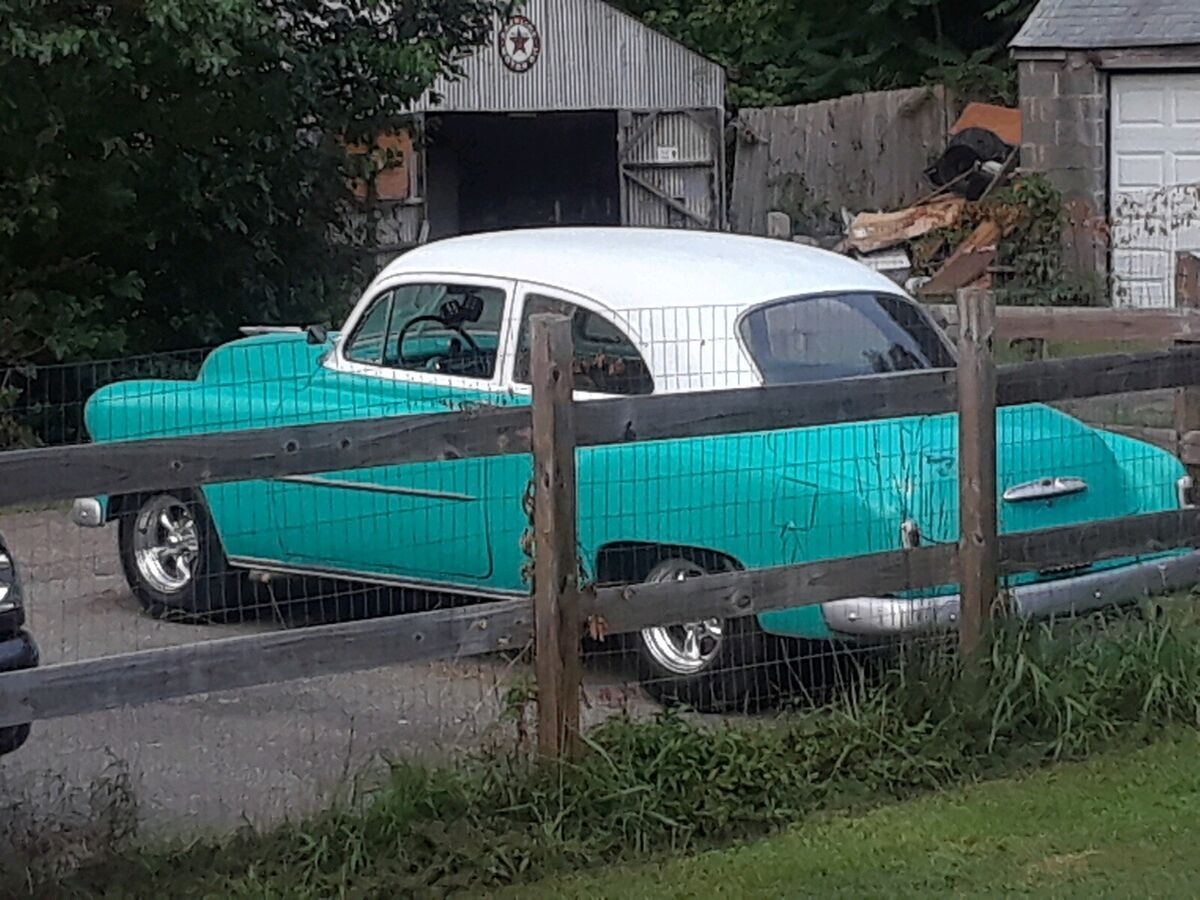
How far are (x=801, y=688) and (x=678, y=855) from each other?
1.34 m

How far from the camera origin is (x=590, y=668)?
8.02 m

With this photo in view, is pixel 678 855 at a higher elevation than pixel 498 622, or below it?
below

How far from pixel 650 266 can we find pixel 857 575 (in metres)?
1.92

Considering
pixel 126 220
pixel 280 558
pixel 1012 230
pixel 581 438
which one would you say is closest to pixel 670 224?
pixel 1012 230

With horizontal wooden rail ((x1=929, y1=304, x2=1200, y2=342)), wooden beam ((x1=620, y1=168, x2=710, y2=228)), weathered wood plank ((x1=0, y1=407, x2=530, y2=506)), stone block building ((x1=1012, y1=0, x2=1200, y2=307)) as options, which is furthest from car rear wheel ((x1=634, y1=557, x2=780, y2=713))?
wooden beam ((x1=620, y1=168, x2=710, y2=228))

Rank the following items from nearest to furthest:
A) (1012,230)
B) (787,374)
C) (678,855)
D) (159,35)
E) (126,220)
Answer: (678,855) → (787,374) → (159,35) → (126,220) → (1012,230)

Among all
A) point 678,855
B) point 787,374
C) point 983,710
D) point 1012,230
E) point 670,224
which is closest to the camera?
point 678,855

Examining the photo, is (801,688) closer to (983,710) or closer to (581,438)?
(983,710)

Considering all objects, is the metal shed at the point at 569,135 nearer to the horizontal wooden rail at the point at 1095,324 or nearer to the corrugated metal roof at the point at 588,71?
the corrugated metal roof at the point at 588,71

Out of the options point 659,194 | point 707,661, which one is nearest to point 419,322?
point 707,661

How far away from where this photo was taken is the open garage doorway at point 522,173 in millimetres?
29875

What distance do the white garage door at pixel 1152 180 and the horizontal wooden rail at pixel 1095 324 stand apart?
8103 millimetres

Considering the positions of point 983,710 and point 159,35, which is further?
point 159,35

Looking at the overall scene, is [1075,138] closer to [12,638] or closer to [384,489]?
[384,489]
